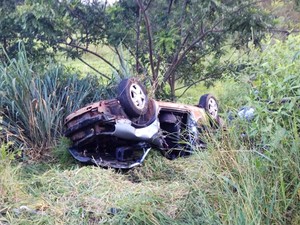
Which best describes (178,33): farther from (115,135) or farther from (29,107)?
(115,135)

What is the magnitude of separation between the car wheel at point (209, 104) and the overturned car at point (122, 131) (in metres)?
0.96

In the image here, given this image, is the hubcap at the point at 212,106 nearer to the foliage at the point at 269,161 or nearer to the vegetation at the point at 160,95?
the vegetation at the point at 160,95

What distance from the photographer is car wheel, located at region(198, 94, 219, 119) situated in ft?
19.1

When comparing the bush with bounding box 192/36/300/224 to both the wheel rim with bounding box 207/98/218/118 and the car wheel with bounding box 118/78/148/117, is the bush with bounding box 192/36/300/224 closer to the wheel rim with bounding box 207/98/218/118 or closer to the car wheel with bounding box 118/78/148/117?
the car wheel with bounding box 118/78/148/117

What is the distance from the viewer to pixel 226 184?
271 centimetres

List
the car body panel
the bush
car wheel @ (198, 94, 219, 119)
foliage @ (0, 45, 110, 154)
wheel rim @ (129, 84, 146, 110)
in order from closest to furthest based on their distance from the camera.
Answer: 1. the bush
2. the car body panel
3. wheel rim @ (129, 84, 146, 110)
4. foliage @ (0, 45, 110, 154)
5. car wheel @ (198, 94, 219, 119)

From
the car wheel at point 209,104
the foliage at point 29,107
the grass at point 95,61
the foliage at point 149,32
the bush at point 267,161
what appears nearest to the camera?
the bush at point 267,161

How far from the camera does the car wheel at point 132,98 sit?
4461mm

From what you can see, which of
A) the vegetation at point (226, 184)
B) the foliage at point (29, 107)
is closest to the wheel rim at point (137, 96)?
the vegetation at point (226, 184)

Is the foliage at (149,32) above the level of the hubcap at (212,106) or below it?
above

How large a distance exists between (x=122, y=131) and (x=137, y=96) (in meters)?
0.49

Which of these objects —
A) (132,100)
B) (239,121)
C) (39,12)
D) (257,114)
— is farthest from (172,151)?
(39,12)

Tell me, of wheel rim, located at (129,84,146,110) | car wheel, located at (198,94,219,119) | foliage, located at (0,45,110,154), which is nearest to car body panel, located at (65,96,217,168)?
wheel rim, located at (129,84,146,110)

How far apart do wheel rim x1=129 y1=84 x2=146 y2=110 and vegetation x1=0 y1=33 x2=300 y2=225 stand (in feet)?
3.21
